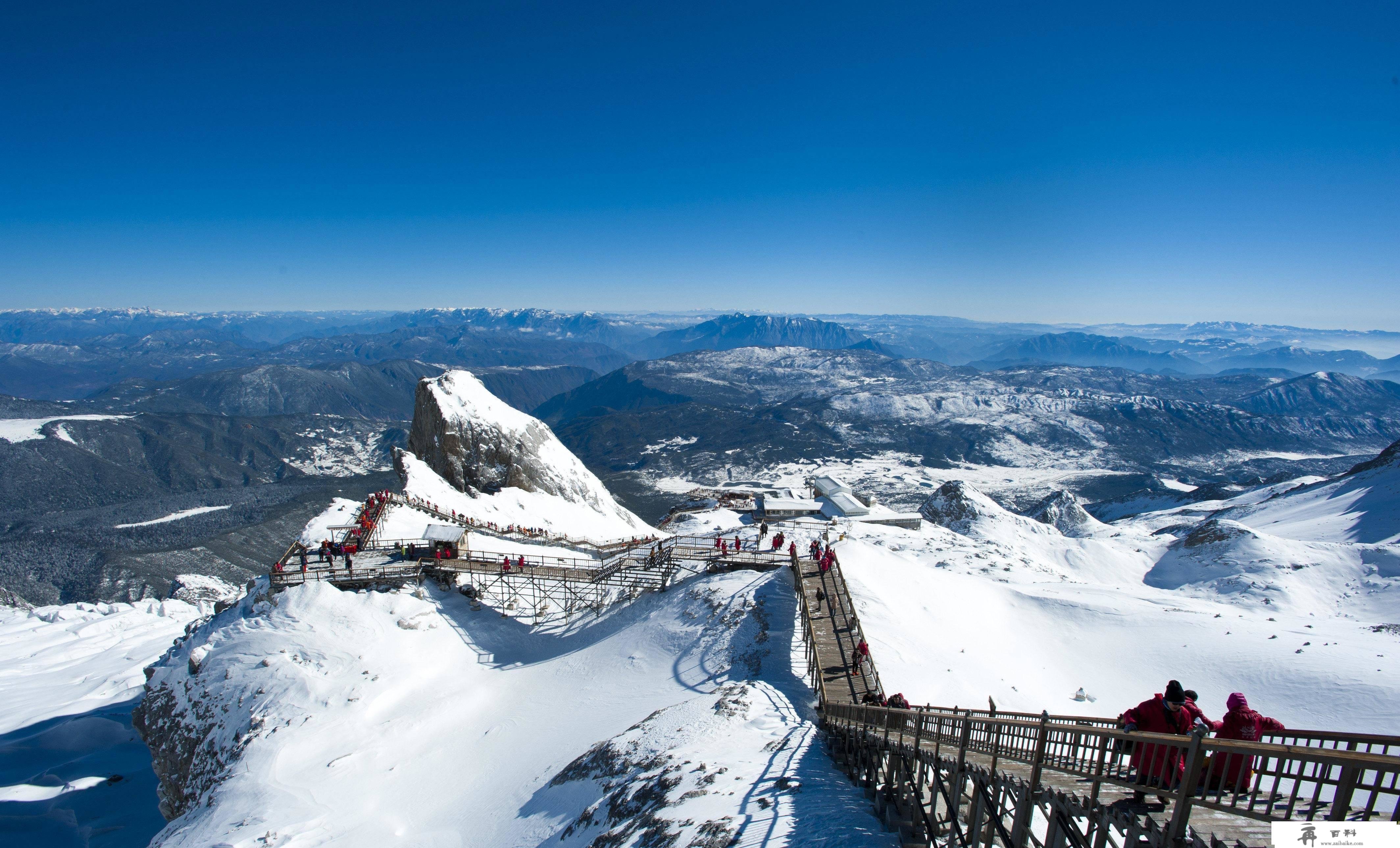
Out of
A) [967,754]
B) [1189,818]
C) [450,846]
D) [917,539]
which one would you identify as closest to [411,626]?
[450,846]

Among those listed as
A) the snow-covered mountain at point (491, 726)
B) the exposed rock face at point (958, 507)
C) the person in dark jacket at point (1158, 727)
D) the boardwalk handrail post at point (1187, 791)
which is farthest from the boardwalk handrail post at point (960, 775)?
the exposed rock face at point (958, 507)

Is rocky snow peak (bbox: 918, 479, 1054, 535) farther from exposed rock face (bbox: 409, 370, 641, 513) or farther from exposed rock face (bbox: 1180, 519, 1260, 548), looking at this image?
exposed rock face (bbox: 409, 370, 641, 513)

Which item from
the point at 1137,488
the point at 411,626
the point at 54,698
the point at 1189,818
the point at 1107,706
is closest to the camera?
the point at 1189,818

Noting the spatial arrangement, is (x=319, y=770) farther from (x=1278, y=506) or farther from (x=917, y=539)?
(x=1278, y=506)

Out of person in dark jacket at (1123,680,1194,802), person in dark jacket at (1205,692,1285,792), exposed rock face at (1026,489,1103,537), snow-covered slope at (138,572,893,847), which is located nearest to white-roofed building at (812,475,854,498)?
exposed rock face at (1026,489,1103,537)

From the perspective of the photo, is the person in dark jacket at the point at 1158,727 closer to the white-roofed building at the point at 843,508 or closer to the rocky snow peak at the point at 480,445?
the rocky snow peak at the point at 480,445

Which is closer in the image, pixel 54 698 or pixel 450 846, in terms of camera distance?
pixel 450 846
